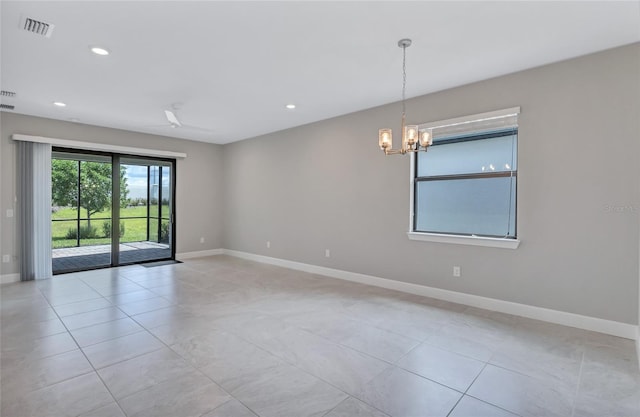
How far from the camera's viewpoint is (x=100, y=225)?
23.7 ft

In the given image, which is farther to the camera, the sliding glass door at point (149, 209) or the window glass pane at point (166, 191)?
the window glass pane at point (166, 191)

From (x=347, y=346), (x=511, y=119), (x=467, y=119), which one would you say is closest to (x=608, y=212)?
(x=511, y=119)

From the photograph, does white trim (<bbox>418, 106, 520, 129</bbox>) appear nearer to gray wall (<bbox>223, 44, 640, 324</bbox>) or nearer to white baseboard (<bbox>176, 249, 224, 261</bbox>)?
gray wall (<bbox>223, 44, 640, 324</bbox>)

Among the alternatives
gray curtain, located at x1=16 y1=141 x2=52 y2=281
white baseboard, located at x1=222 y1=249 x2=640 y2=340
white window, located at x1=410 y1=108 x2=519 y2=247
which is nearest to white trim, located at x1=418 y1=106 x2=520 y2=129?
white window, located at x1=410 y1=108 x2=519 y2=247

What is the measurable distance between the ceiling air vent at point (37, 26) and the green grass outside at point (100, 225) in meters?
4.40

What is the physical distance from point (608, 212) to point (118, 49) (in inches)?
194

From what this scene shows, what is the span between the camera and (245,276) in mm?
5449

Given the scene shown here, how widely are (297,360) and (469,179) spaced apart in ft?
9.97

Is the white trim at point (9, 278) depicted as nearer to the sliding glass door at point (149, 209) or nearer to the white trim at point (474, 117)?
the sliding glass door at point (149, 209)

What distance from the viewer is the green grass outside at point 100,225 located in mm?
6715

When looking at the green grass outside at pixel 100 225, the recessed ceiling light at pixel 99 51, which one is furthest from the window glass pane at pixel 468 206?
the green grass outside at pixel 100 225

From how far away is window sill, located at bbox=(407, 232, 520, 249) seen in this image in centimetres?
357

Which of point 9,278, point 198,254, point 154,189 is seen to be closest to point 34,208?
point 9,278

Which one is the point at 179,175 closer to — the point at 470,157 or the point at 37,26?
the point at 37,26
